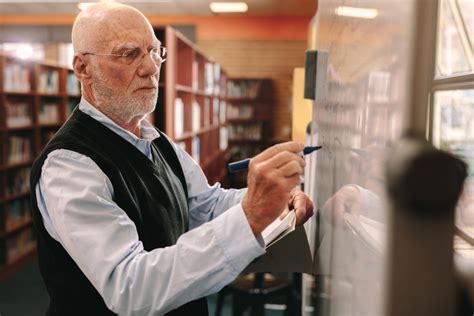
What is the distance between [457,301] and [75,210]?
786 millimetres

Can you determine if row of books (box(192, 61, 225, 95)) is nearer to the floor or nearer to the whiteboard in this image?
the floor

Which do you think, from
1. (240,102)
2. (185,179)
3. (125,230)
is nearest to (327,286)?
(125,230)

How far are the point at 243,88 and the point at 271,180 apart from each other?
8.56 metres

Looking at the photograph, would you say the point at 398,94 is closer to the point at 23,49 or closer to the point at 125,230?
the point at 125,230

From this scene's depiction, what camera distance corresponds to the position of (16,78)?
496 centimetres

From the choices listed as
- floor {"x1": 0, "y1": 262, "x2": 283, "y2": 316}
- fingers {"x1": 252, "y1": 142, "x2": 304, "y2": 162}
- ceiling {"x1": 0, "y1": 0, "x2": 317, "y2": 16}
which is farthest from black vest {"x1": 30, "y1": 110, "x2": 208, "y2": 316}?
ceiling {"x1": 0, "y1": 0, "x2": 317, "y2": 16}

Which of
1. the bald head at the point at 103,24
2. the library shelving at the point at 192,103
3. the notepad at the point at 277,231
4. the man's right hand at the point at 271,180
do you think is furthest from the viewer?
the library shelving at the point at 192,103

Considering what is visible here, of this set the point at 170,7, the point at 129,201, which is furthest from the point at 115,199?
the point at 170,7

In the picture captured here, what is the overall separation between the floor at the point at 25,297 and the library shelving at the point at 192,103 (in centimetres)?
153

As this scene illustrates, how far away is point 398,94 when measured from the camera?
486mm

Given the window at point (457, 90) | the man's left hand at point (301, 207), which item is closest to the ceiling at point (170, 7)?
the man's left hand at point (301, 207)

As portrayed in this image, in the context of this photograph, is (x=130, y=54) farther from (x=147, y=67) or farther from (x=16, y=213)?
(x=16, y=213)

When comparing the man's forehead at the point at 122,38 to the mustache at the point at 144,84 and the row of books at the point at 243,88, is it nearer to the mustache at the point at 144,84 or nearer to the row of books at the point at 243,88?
the mustache at the point at 144,84

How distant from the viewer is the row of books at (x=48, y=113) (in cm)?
559
